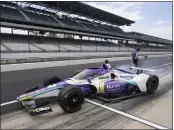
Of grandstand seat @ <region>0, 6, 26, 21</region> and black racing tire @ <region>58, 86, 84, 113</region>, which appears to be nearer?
black racing tire @ <region>58, 86, 84, 113</region>

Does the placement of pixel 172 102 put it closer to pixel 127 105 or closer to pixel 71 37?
pixel 127 105

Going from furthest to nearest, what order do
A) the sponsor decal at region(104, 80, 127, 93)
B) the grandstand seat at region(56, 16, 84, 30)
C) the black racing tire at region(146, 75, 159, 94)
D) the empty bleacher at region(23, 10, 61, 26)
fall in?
1. the grandstand seat at region(56, 16, 84, 30)
2. the empty bleacher at region(23, 10, 61, 26)
3. the black racing tire at region(146, 75, 159, 94)
4. the sponsor decal at region(104, 80, 127, 93)

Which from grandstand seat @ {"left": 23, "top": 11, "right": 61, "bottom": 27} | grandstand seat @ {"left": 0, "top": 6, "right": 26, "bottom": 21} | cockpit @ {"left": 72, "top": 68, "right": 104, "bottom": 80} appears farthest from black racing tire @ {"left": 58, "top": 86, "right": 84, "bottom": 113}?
grandstand seat @ {"left": 23, "top": 11, "right": 61, "bottom": 27}

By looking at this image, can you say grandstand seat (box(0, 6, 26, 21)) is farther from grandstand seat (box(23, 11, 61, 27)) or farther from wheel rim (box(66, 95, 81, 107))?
wheel rim (box(66, 95, 81, 107))

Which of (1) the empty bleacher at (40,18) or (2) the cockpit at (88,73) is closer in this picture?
(2) the cockpit at (88,73)

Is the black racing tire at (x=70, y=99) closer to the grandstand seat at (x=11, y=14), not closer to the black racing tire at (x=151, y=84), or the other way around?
the black racing tire at (x=151, y=84)

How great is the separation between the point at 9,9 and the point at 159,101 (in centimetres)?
2926

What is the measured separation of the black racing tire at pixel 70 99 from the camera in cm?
421

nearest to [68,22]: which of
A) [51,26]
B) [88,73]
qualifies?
[51,26]

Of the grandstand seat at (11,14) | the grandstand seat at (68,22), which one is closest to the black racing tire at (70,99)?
the grandstand seat at (11,14)

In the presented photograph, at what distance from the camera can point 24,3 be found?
100 ft

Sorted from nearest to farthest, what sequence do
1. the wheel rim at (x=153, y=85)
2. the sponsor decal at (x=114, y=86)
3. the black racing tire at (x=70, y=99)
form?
the black racing tire at (x=70, y=99) < the sponsor decal at (x=114, y=86) < the wheel rim at (x=153, y=85)

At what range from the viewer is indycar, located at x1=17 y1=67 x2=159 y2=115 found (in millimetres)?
4293

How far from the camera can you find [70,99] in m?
4.34
